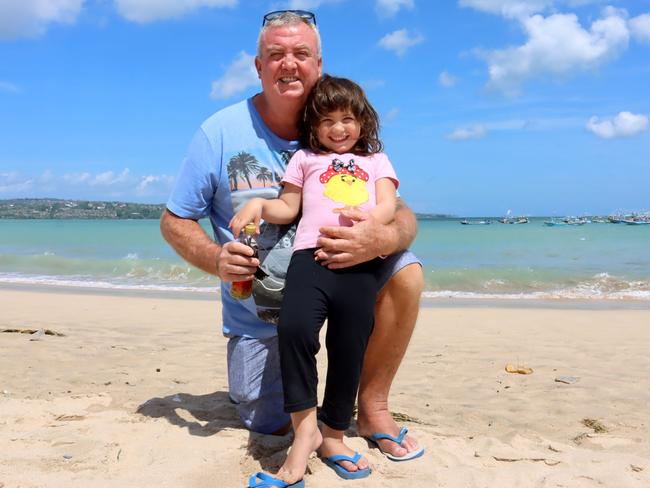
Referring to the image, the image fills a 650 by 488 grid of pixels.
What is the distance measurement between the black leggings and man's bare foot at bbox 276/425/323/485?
0.43ft

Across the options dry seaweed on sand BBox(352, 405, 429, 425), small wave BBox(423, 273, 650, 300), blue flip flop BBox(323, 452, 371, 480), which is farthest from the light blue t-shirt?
small wave BBox(423, 273, 650, 300)

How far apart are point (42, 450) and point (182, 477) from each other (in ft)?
2.58

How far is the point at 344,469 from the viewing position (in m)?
2.76

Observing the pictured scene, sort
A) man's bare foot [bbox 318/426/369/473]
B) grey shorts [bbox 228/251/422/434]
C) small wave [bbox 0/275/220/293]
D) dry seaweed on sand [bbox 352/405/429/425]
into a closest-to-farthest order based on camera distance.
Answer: man's bare foot [bbox 318/426/369/473] < grey shorts [bbox 228/251/422/434] < dry seaweed on sand [bbox 352/405/429/425] < small wave [bbox 0/275/220/293]

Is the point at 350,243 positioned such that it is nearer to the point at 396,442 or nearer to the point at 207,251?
the point at 207,251

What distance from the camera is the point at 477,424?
373 centimetres

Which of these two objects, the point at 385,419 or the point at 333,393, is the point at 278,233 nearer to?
the point at 333,393

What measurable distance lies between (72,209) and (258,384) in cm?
7942

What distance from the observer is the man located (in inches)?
120

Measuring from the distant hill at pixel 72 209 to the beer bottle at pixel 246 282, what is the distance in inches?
2872

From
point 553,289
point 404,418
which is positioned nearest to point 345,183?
point 404,418

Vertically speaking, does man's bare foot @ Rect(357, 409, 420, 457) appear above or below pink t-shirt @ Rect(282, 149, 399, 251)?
below

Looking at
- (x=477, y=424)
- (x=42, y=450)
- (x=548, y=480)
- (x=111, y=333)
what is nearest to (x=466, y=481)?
(x=548, y=480)

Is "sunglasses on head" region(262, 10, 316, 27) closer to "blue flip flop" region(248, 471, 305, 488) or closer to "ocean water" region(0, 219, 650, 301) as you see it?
"blue flip flop" region(248, 471, 305, 488)
